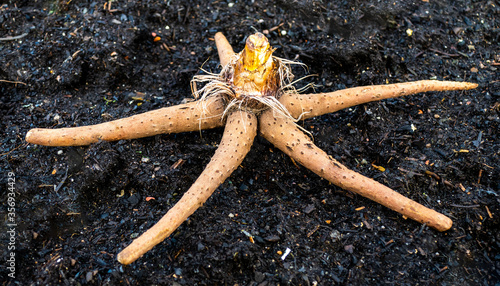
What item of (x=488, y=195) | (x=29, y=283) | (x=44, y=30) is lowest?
(x=29, y=283)

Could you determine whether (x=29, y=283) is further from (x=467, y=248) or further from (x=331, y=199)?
(x=467, y=248)

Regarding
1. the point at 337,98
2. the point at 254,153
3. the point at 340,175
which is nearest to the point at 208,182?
the point at 254,153

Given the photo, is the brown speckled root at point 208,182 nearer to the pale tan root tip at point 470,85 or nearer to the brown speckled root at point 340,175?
the brown speckled root at point 340,175

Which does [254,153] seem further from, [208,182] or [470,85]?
[470,85]

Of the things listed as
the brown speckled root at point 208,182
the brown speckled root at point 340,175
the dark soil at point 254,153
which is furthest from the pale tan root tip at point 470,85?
the brown speckled root at point 208,182

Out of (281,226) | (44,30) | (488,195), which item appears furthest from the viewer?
(44,30)

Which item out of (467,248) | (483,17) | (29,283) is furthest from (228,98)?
(483,17)

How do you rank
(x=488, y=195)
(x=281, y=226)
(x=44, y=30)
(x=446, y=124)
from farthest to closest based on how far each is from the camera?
(x=44, y=30), (x=446, y=124), (x=488, y=195), (x=281, y=226)
